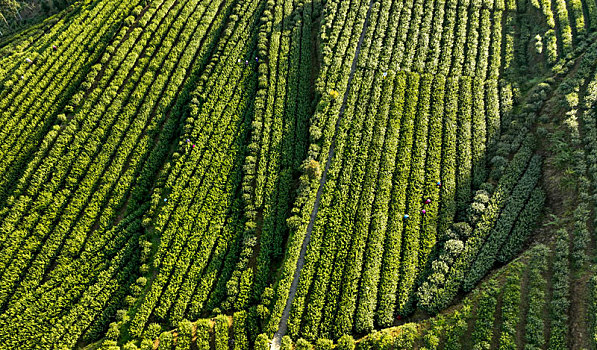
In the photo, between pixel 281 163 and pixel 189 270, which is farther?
pixel 281 163

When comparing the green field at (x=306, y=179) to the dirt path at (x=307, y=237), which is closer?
the green field at (x=306, y=179)

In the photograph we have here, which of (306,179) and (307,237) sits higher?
(306,179)

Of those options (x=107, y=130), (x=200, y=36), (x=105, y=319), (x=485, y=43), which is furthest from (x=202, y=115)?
(x=485, y=43)

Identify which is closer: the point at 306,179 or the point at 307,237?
the point at 307,237

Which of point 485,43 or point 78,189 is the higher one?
point 78,189

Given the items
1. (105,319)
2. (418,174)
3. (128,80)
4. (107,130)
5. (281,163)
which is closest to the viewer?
(105,319)

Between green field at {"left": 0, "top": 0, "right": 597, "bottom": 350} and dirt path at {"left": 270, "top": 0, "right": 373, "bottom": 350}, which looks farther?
dirt path at {"left": 270, "top": 0, "right": 373, "bottom": 350}

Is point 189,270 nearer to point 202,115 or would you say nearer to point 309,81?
point 202,115

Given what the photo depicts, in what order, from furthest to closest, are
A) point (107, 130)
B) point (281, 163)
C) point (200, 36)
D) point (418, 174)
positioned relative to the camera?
point (200, 36), point (107, 130), point (281, 163), point (418, 174)
